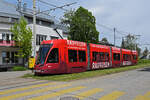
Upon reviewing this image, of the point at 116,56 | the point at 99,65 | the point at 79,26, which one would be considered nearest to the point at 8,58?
the point at 79,26

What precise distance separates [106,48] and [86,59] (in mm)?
5532

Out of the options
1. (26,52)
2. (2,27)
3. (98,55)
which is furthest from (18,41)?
(98,55)

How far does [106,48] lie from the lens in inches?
808

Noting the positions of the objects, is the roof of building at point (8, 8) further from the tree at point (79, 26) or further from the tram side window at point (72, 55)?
the tram side window at point (72, 55)

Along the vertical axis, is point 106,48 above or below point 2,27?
below

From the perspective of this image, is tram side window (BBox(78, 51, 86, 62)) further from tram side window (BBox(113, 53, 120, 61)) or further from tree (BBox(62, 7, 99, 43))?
tree (BBox(62, 7, 99, 43))

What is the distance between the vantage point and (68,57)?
1393 cm

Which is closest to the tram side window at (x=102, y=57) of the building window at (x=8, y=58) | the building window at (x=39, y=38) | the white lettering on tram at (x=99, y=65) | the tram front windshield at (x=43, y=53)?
the white lettering on tram at (x=99, y=65)

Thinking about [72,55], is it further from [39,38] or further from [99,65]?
[39,38]

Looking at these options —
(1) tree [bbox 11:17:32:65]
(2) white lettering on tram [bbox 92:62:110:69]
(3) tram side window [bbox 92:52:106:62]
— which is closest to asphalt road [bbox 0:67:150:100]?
(2) white lettering on tram [bbox 92:62:110:69]

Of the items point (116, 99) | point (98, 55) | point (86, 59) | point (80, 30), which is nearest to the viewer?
point (116, 99)

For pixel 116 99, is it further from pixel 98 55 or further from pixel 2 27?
pixel 2 27

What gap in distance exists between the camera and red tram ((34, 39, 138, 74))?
12.7m

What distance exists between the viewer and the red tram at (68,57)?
41.6 ft
